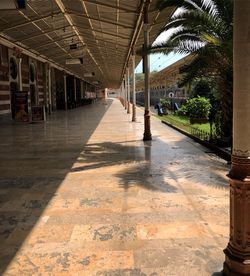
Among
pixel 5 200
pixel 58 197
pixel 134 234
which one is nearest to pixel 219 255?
pixel 134 234

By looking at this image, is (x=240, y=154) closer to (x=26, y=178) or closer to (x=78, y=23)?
(x=26, y=178)

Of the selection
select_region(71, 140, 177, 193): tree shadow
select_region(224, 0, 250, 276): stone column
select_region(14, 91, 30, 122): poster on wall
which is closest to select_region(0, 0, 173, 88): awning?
select_region(14, 91, 30, 122): poster on wall

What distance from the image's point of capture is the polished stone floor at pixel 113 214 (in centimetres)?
379

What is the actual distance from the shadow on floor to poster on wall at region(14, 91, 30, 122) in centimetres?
745

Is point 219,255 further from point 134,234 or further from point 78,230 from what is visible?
point 78,230

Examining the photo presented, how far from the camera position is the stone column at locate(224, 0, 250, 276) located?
318 cm

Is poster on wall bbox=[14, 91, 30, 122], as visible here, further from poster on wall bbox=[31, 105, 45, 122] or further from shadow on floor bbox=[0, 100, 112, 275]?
shadow on floor bbox=[0, 100, 112, 275]

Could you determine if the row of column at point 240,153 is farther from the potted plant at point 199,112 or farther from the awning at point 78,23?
the potted plant at point 199,112

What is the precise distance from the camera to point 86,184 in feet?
22.9

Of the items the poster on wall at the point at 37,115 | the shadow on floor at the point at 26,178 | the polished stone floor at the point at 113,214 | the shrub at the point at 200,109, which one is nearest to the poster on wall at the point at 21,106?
the poster on wall at the point at 37,115

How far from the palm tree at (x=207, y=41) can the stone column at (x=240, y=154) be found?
619 cm

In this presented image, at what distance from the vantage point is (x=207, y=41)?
10.1 meters

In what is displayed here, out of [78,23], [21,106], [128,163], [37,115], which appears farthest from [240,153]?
[37,115]

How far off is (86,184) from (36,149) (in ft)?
16.4
